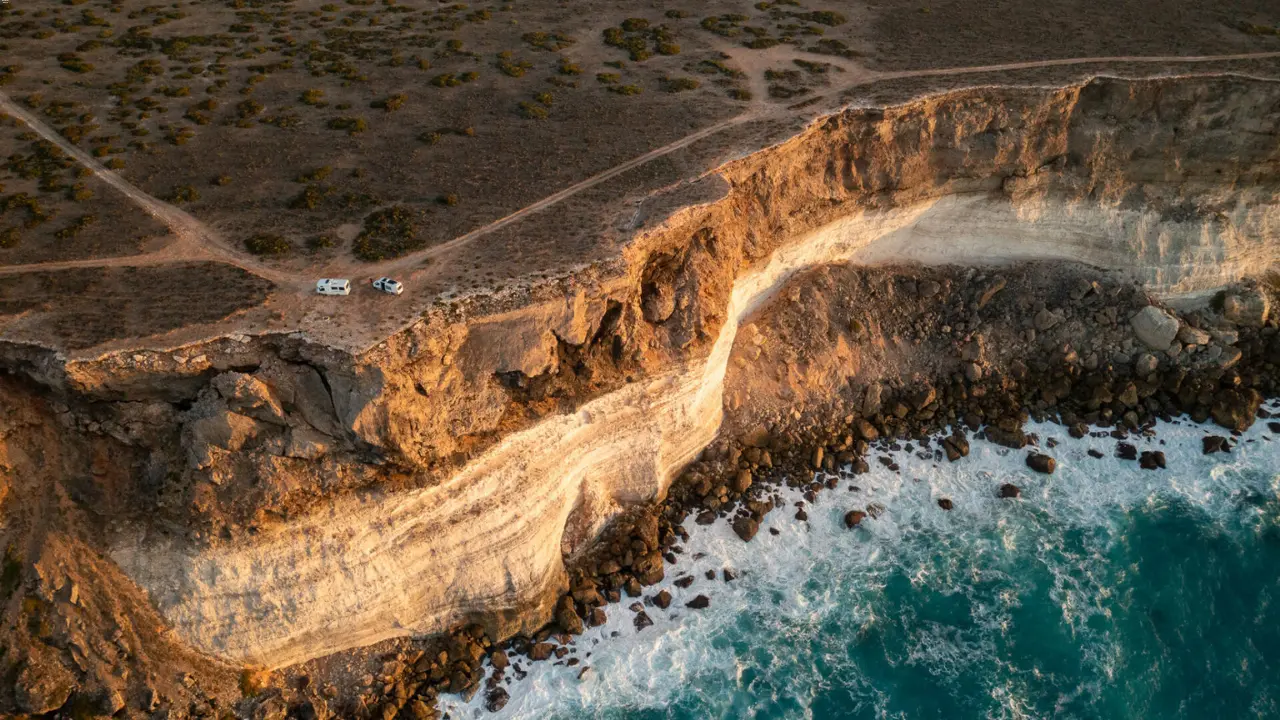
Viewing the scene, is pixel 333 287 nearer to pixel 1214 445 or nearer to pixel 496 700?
pixel 496 700

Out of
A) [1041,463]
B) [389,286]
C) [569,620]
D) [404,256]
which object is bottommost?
[569,620]

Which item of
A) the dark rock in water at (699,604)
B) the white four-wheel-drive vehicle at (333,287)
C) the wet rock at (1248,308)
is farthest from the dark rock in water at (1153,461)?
the white four-wheel-drive vehicle at (333,287)

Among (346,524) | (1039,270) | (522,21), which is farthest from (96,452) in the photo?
(1039,270)

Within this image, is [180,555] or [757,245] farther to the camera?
[757,245]

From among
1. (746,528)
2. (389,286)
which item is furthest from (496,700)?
(389,286)

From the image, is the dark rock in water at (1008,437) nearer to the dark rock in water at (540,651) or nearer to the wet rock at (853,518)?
the wet rock at (853,518)

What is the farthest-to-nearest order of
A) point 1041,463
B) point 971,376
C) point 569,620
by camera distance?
1. point 971,376
2. point 1041,463
3. point 569,620

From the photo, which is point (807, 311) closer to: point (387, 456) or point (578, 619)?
point (578, 619)
